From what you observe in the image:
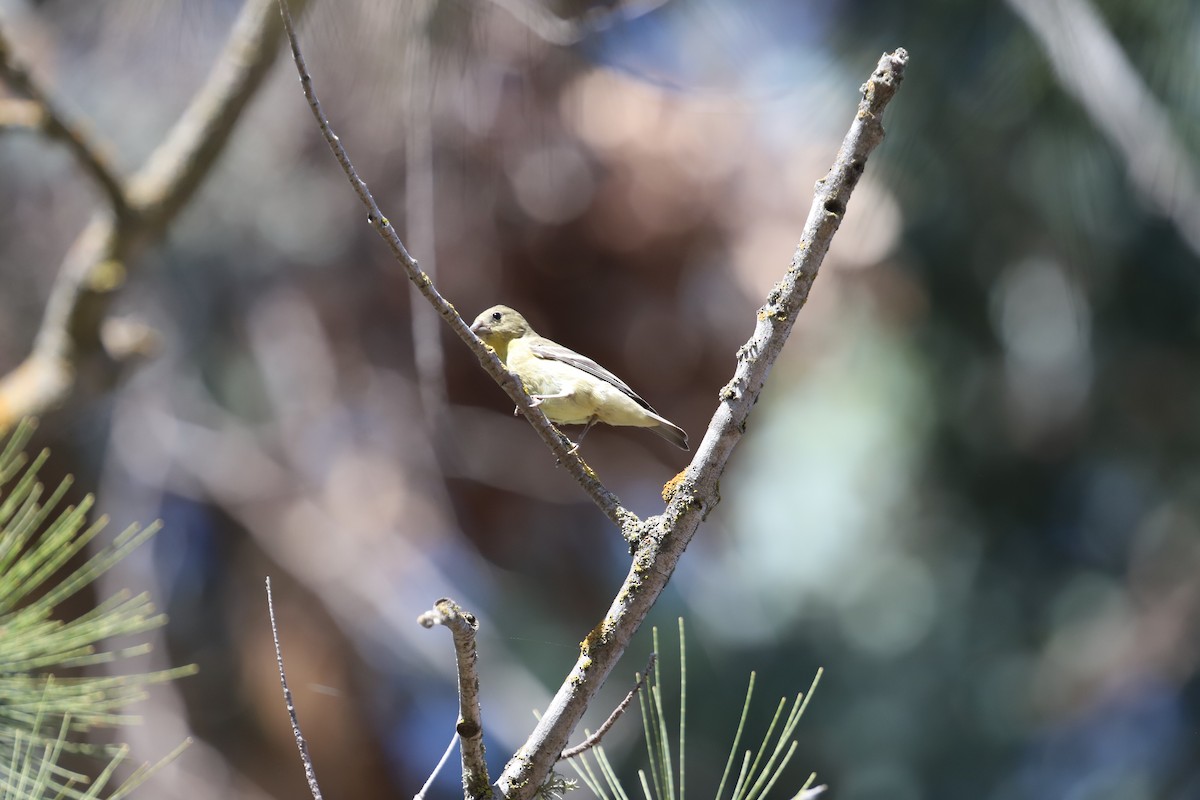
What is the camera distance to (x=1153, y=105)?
480cm

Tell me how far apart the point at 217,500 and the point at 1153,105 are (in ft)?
25.6

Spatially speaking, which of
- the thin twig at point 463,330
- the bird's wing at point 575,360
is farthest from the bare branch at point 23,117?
the thin twig at point 463,330

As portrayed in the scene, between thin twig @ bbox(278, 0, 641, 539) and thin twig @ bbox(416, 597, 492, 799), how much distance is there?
412 millimetres

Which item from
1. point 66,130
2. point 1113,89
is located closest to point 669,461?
point 1113,89

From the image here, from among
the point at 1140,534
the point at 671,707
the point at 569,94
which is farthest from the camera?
the point at 671,707

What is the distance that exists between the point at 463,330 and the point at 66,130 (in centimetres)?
371

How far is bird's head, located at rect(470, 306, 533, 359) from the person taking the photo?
→ 12.3ft

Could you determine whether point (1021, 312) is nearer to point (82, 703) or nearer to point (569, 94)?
point (569, 94)

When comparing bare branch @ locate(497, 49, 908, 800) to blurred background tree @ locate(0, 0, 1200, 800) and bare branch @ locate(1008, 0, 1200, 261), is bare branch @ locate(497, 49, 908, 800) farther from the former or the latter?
blurred background tree @ locate(0, 0, 1200, 800)

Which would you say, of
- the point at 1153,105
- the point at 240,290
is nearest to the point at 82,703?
the point at 1153,105

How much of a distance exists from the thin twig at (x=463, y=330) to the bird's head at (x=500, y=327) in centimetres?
157

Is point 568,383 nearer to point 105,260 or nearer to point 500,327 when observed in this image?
point 500,327

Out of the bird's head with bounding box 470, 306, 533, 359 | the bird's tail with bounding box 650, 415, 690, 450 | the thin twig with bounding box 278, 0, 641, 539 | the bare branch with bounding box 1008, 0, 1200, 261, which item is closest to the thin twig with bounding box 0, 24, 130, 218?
the bird's head with bounding box 470, 306, 533, 359

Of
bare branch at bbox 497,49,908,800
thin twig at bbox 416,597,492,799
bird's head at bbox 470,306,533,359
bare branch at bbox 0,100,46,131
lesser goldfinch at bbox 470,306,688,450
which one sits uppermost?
bare branch at bbox 0,100,46,131
